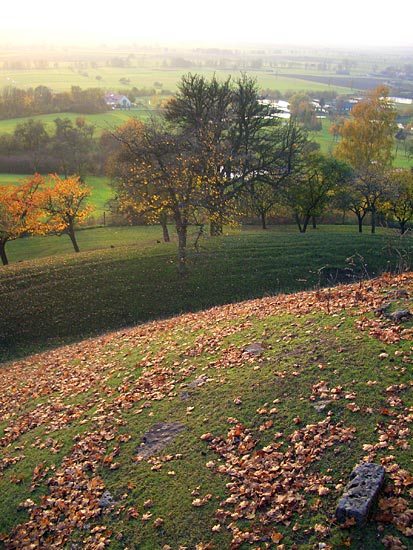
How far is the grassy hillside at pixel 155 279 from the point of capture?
29875 mm

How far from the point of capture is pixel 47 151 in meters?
83.8

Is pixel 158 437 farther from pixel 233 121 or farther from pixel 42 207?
pixel 42 207

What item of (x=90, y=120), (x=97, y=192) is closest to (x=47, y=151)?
(x=97, y=192)

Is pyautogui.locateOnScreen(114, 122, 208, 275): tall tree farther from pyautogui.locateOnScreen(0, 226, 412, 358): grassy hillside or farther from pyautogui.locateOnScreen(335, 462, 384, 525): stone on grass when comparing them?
pyautogui.locateOnScreen(335, 462, 384, 525): stone on grass

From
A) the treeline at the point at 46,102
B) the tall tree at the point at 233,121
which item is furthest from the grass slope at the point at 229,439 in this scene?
the treeline at the point at 46,102

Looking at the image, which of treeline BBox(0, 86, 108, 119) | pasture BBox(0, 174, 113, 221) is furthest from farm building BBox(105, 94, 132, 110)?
pasture BBox(0, 174, 113, 221)

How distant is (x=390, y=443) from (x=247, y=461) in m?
3.59

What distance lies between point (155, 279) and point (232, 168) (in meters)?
16.8

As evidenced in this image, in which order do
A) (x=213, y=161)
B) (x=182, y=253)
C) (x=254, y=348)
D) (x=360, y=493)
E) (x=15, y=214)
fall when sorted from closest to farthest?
(x=360, y=493) < (x=254, y=348) < (x=182, y=253) < (x=213, y=161) < (x=15, y=214)

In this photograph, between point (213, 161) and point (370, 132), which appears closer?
point (213, 161)

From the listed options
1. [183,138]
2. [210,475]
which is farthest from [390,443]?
[183,138]

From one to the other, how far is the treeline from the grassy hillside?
8384 centimetres

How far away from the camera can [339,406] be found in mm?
13375

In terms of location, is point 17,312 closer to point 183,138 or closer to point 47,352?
point 47,352
